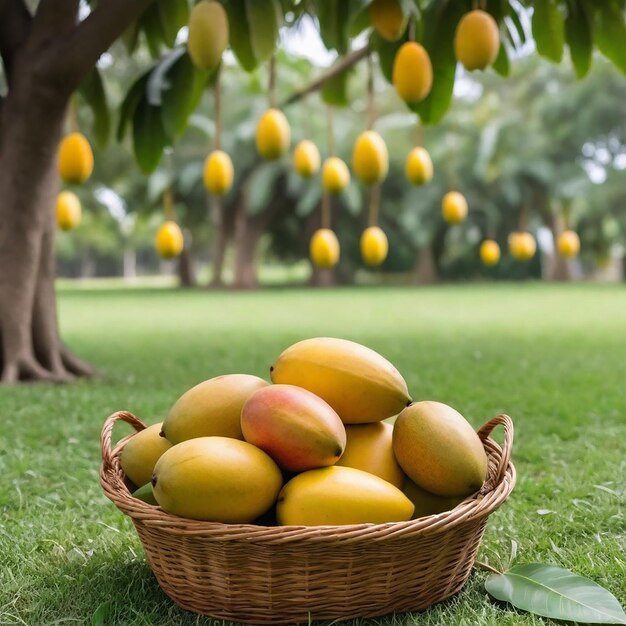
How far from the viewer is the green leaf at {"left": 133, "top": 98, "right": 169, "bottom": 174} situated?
475cm

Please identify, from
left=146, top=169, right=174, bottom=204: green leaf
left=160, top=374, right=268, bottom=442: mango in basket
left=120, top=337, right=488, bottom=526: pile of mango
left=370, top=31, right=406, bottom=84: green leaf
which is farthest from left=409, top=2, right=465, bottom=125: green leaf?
left=146, top=169, right=174, bottom=204: green leaf

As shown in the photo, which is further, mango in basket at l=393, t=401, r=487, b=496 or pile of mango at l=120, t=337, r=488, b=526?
mango in basket at l=393, t=401, r=487, b=496

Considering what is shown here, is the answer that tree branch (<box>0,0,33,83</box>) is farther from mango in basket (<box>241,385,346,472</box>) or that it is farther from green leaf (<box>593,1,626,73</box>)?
mango in basket (<box>241,385,346,472</box>)

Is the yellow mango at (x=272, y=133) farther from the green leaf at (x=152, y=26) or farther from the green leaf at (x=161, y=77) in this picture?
the green leaf at (x=152, y=26)

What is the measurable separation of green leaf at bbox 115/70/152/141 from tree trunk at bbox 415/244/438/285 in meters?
19.2

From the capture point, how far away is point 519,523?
224 cm

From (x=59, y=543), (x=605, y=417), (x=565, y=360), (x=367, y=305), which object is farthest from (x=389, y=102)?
(x=59, y=543)

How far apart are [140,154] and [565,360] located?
331 centimetres

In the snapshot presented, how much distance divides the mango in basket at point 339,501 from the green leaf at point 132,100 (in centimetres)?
362

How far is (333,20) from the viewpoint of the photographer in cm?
413

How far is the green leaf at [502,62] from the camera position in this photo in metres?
4.44

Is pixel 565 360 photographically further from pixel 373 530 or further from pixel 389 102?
pixel 389 102

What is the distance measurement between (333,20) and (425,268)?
20.0 m

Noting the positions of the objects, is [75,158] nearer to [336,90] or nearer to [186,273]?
[336,90]
